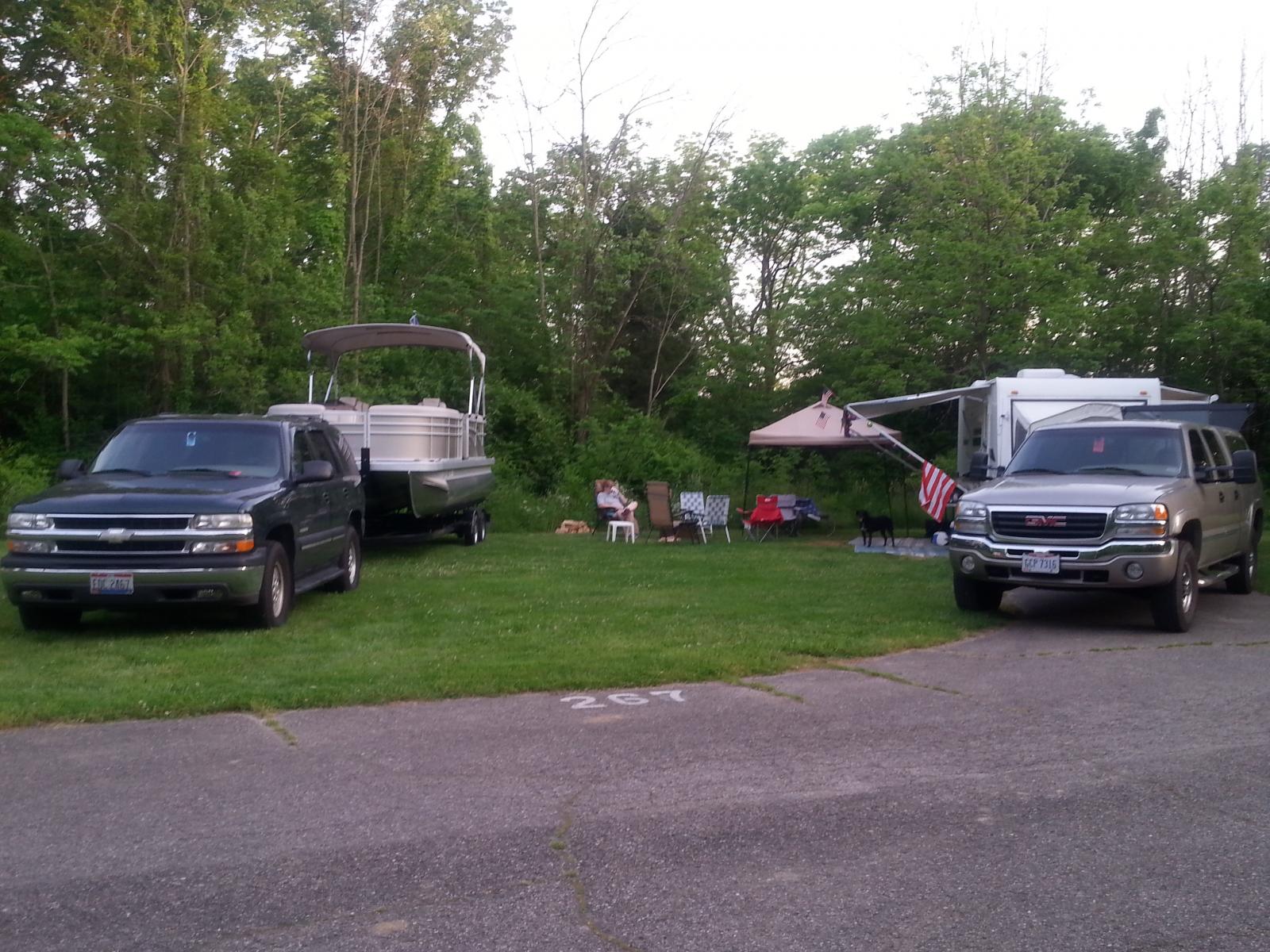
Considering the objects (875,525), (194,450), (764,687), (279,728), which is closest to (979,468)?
(764,687)

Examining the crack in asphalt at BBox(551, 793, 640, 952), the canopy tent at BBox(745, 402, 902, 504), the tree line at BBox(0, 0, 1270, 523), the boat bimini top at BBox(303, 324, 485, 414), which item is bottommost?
the crack in asphalt at BBox(551, 793, 640, 952)

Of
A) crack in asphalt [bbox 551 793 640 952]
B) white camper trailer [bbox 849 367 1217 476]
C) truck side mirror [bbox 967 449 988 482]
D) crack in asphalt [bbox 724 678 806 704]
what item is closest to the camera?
crack in asphalt [bbox 551 793 640 952]

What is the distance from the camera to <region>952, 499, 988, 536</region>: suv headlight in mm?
11258

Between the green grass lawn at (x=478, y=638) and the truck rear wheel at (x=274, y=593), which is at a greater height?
the truck rear wheel at (x=274, y=593)

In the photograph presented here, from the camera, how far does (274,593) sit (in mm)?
10703

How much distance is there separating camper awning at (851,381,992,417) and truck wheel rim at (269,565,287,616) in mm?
9539

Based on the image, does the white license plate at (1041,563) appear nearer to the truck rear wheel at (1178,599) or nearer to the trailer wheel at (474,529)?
the truck rear wheel at (1178,599)

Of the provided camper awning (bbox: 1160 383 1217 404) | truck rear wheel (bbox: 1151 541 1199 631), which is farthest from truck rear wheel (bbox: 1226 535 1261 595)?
camper awning (bbox: 1160 383 1217 404)

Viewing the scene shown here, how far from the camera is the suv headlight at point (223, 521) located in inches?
396

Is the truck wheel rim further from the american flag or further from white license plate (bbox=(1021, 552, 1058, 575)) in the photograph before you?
the american flag

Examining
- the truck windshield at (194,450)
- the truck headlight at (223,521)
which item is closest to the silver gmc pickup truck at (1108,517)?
the truck headlight at (223,521)

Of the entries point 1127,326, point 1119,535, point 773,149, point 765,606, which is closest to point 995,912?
point 1119,535

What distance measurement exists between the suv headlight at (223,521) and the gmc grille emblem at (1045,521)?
657cm

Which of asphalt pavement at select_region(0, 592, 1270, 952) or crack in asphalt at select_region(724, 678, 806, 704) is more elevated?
crack in asphalt at select_region(724, 678, 806, 704)
